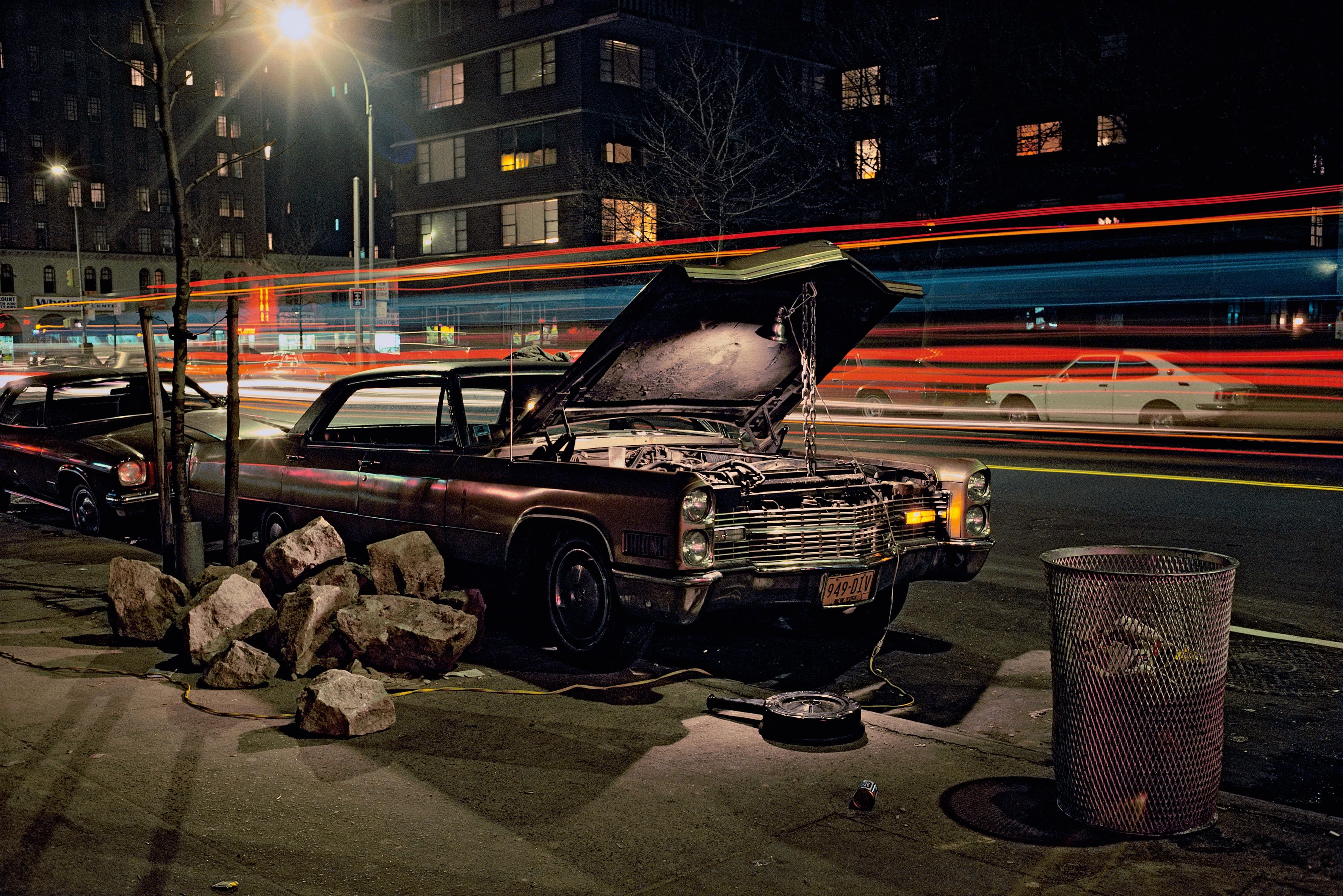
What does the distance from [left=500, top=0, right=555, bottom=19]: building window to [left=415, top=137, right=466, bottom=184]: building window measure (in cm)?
517

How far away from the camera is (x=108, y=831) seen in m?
4.14

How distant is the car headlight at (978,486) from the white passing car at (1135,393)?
15.6 metres

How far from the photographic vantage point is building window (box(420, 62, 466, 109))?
158 ft

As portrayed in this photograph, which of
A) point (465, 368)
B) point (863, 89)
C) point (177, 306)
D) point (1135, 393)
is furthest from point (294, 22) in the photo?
point (863, 89)

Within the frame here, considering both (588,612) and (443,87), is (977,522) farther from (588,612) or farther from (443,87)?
(443,87)

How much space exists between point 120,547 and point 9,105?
304 feet

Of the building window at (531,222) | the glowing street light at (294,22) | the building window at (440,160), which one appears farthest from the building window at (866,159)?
the glowing street light at (294,22)

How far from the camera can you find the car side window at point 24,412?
39.2 ft

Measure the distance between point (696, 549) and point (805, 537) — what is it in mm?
588

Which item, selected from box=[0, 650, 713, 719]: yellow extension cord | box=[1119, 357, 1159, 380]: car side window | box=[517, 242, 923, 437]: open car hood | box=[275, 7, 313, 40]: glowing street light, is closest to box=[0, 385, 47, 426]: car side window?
box=[275, 7, 313, 40]: glowing street light

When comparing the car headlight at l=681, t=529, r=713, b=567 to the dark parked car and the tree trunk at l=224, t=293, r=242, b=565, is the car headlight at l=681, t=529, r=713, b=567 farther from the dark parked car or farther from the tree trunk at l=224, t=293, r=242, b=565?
the dark parked car

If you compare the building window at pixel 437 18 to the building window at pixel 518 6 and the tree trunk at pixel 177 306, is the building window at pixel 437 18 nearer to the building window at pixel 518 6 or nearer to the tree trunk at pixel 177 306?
the building window at pixel 518 6

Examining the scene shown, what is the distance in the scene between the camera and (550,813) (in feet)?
14.3

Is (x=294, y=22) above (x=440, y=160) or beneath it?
beneath
